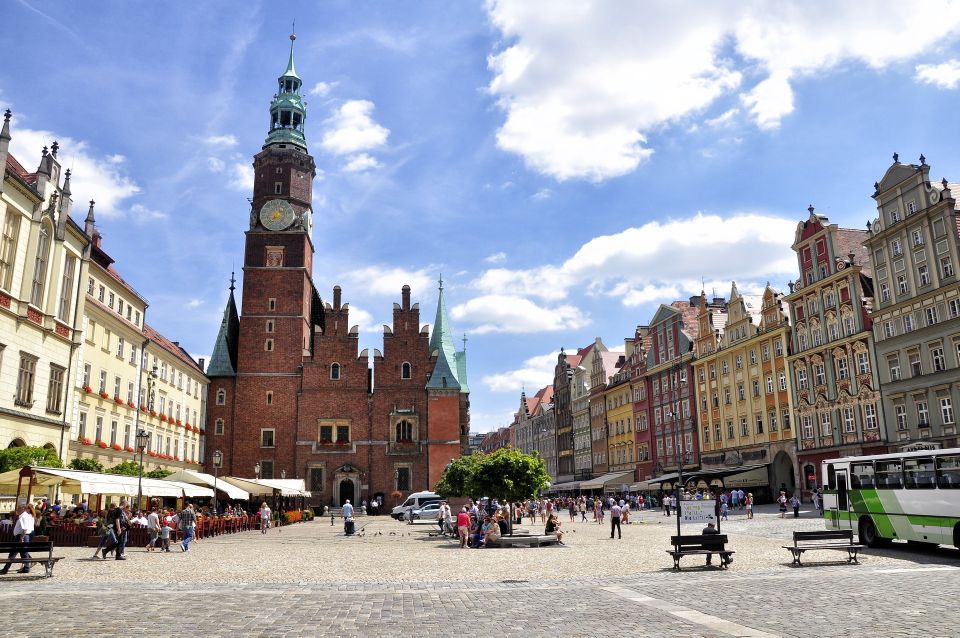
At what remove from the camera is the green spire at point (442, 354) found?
6575 centimetres

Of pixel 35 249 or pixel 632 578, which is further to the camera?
pixel 35 249

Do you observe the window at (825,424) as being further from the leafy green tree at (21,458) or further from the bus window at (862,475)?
the leafy green tree at (21,458)

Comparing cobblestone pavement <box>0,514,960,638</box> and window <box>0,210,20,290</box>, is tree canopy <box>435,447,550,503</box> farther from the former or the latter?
window <box>0,210,20,290</box>

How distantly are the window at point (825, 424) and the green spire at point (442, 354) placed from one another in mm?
28865

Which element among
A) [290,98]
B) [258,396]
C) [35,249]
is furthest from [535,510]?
[290,98]

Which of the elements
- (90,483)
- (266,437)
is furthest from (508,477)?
(266,437)

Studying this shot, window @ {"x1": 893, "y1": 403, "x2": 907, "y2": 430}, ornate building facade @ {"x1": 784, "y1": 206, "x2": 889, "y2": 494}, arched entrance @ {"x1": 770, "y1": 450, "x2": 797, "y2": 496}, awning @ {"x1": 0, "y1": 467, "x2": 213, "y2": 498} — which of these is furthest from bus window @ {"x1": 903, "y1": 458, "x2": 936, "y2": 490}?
arched entrance @ {"x1": 770, "y1": 450, "x2": 797, "y2": 496}

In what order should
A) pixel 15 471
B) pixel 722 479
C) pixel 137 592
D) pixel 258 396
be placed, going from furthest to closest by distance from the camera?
1. pixel 258 396
2. pixel 722 479
3. pixel 15 471
4. pixel 137 592

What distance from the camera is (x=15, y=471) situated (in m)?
22.5

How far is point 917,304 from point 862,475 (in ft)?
77.2

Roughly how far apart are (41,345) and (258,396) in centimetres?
3347

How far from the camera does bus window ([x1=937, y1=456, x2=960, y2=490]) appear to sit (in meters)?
19.5

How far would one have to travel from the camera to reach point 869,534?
910 inches

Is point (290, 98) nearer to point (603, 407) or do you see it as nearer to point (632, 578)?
point (603, 407)
